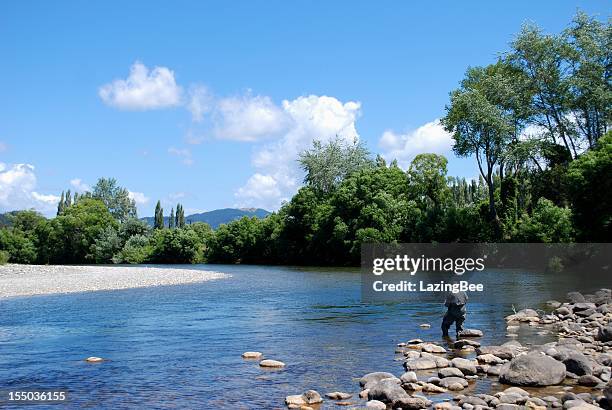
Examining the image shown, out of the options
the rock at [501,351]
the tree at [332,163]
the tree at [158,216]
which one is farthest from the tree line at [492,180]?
the tree at [158,216]

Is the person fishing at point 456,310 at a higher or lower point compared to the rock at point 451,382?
higher

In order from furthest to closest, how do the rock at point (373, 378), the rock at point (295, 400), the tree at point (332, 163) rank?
the tree at point (332, 163) → the rock at point (373, 378) → the rock at point (295, 400)

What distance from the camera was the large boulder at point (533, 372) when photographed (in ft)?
44.6

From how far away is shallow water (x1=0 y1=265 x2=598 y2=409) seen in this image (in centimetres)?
1417

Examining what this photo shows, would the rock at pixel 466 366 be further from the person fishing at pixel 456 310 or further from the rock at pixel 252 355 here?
the rock at pixel 252 355

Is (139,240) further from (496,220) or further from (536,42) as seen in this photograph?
(536,42)

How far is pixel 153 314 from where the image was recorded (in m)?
28.3

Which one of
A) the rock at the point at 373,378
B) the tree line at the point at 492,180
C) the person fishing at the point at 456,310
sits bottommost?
the rock at the point at 373,378

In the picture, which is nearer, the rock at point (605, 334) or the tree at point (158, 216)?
the rock at point (605, 334)

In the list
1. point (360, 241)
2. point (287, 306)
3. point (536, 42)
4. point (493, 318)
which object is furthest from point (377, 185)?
point (493, 318)

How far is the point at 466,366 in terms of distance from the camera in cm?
1495

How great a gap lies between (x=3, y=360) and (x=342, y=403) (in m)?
11.3

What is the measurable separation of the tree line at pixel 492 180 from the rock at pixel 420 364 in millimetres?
34608

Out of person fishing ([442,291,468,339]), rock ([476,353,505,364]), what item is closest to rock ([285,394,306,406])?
rock ([476,353,505,364])
